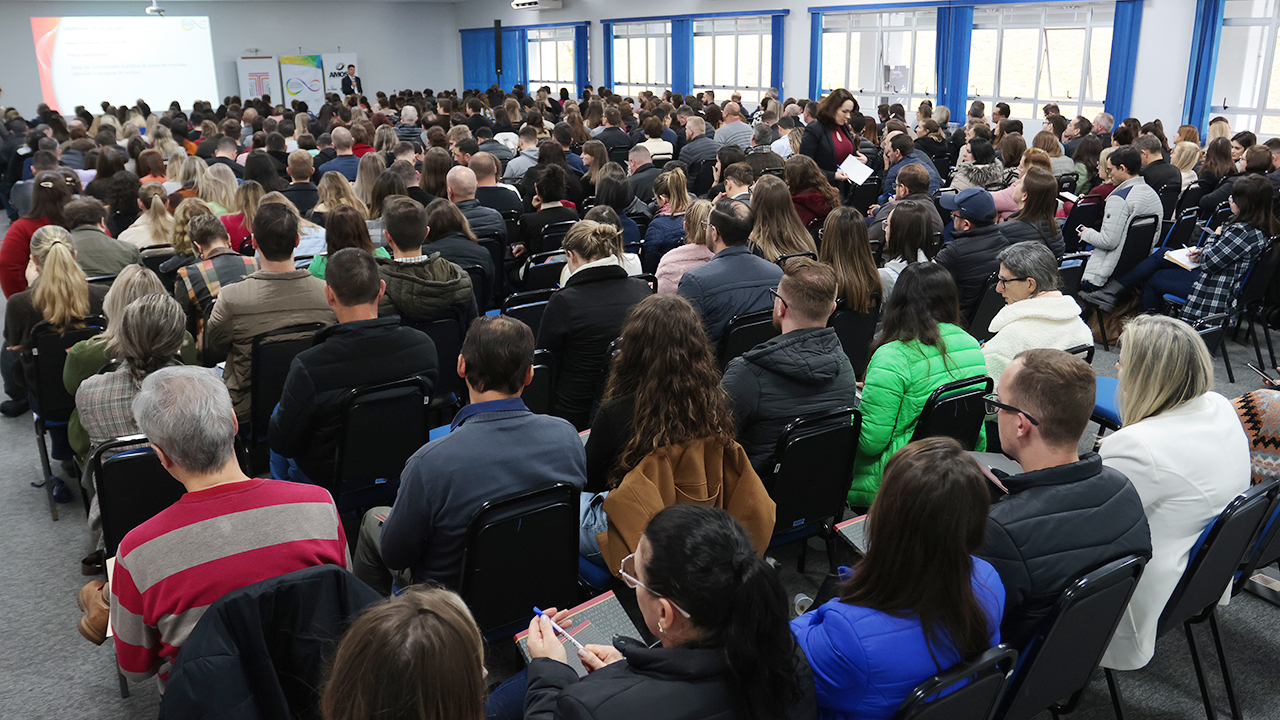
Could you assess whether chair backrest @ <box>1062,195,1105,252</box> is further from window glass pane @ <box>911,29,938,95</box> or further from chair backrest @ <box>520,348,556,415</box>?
window glass pane @ <box>911,29,938,95</box>

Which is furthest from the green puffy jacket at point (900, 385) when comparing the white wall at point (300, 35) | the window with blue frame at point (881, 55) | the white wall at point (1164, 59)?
the white wall at point (300, 35)

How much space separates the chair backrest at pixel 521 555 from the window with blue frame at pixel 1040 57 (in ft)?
41.4

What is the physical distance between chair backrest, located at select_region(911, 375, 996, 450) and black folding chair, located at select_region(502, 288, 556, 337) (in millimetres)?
1934

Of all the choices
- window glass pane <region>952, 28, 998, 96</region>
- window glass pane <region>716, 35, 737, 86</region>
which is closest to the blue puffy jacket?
window glass pane <region>952, 28, 998, 96</region>

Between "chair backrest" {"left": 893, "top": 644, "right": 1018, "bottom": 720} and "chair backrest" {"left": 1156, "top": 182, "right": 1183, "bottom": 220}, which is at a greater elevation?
"chair backrest" {"left": 1156, "top": 182, "right": 1183, "bottom": 220}

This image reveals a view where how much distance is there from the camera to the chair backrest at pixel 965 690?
1.58 metres

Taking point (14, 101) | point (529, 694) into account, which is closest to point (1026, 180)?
point (529, 694)

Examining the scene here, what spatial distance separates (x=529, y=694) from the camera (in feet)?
5.38

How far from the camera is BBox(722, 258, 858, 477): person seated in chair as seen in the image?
9.25 ft

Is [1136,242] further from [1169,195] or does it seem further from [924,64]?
[924,64]

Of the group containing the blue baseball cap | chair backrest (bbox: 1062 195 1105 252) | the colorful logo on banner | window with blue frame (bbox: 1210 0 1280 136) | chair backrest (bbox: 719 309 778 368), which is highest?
the colorful logo on banner

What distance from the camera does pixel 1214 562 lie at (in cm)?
234

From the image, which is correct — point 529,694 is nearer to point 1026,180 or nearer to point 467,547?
point 467,547

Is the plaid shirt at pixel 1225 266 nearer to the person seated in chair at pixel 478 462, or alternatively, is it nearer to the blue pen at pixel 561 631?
the person seated in chair at pixel 478 462
